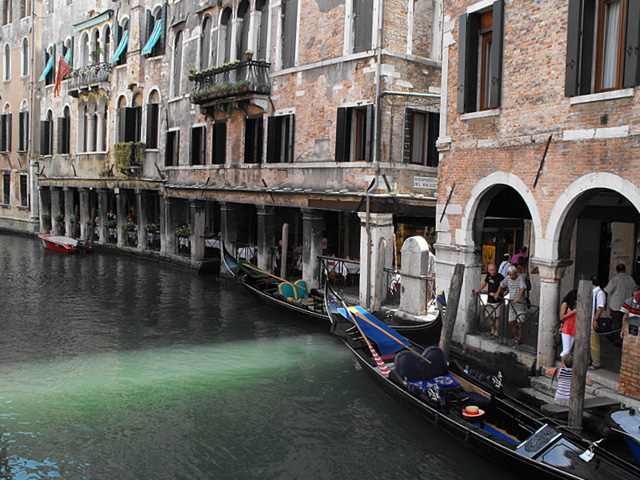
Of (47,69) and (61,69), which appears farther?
(47,69)

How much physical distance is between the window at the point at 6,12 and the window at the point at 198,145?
18.1 metres

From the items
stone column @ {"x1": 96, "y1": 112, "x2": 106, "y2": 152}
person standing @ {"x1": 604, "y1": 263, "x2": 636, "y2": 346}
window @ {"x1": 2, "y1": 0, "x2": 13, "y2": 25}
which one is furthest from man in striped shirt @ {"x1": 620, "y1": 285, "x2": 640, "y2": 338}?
window @ {"x1": 2, "y1": 0, "x2": 13, "y2": 25}

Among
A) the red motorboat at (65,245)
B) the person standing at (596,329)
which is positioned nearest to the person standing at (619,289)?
the person standing at (596,329)

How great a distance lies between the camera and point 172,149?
20609mm

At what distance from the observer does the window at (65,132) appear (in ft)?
87.4

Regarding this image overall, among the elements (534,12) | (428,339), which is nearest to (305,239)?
(428,339)

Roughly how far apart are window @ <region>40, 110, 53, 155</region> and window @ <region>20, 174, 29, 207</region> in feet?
8.42

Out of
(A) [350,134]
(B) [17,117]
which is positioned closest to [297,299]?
(A) [350,134]

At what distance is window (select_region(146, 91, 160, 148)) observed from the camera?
70.2ft

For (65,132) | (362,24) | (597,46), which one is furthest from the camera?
(65,132)

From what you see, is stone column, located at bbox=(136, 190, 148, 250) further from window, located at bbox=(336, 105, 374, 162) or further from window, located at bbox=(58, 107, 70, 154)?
window, located at bbox=(336, 105, 374, 162)

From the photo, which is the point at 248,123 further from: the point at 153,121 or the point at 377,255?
the point at 153,121

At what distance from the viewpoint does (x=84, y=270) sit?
19.3 meters

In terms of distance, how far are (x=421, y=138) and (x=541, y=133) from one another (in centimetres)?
505
